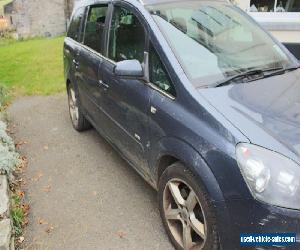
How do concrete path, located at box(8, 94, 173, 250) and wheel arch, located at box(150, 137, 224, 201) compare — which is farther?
concrete path, located at box(8, 94, 173, 250)

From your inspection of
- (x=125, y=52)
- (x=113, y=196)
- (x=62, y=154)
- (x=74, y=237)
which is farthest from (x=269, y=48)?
(x=62, y=154)

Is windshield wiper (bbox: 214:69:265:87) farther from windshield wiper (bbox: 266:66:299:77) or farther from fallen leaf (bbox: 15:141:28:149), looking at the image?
fallen leaf (bbox: 15:141:28:149)

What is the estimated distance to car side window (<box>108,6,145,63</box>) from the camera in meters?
3.86

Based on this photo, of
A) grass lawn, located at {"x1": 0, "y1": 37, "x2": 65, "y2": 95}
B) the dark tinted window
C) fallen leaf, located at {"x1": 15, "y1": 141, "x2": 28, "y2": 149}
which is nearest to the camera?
the dark tinted window

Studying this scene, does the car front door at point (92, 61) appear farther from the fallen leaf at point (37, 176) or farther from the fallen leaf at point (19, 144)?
the fallen leaf at point (19, 144)

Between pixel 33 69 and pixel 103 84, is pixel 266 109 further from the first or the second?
pixel 33 69

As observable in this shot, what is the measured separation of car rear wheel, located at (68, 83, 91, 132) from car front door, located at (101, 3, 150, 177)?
55.4 inches

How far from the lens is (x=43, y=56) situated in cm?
1141

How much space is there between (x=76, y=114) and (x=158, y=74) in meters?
2.89

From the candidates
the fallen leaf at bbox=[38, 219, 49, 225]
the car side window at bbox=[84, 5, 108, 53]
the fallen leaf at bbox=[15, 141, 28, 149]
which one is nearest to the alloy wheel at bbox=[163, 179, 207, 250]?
the fallen leaf at bbox=[38, 219, 49, 225]

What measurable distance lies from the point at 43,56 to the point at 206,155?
30.8 ft

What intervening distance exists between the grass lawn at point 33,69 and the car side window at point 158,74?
516 cm

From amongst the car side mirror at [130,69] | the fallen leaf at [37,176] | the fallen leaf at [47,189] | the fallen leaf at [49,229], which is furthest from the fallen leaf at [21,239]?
the car side mirror at [130,69]

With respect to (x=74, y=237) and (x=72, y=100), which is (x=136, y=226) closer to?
(x=74, y=237)
